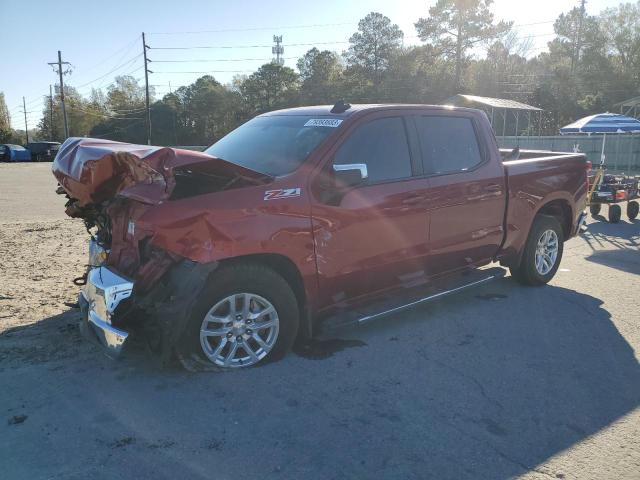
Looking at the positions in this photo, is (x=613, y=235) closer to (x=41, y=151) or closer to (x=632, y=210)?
(x=632, y=210)

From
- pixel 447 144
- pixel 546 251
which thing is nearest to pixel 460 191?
pixel 447 144

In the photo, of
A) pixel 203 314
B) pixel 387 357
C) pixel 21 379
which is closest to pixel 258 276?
pixel 203 314

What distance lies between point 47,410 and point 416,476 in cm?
240

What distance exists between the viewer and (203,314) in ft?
12.0

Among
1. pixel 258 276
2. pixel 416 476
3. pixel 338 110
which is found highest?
pixel 338 110

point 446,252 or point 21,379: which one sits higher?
point 446,252

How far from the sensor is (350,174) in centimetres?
402

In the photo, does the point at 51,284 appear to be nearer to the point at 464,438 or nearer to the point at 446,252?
the point at 446,252

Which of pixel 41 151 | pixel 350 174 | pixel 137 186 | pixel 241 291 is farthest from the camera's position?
pixel 41 151

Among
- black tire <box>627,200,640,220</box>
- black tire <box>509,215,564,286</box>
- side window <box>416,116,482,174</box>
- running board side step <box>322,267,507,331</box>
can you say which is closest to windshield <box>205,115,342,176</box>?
side window <box>416,116,482,174</box>

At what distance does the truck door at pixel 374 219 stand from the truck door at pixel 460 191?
196 mm

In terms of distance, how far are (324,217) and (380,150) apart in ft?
3.10

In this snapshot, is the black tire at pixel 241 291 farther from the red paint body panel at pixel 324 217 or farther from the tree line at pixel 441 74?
the tree line at pixel 441 74

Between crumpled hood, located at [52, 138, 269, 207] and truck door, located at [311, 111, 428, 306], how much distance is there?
69 cm
